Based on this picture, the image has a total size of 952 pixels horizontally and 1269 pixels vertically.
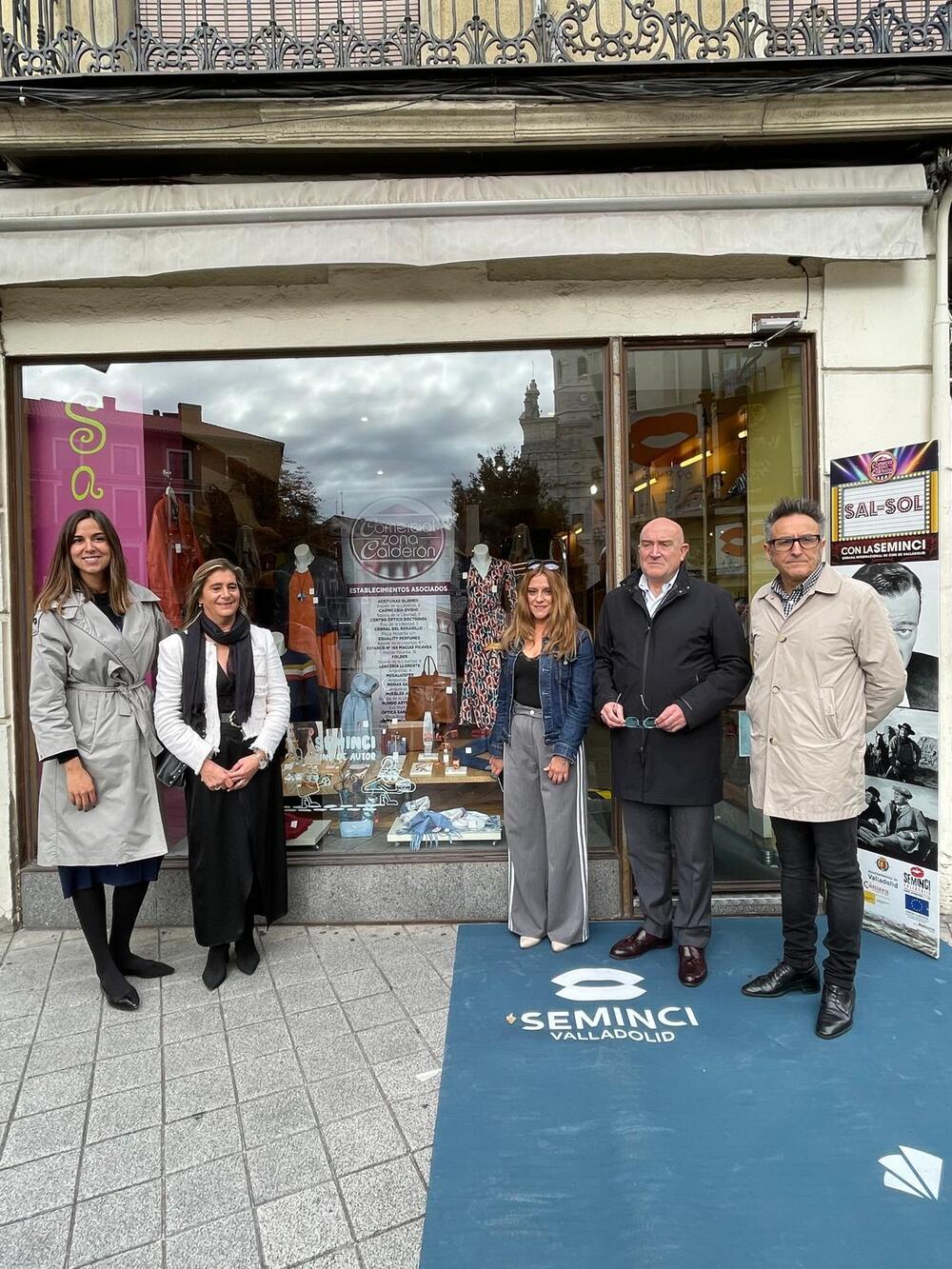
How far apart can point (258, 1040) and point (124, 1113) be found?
57 cm

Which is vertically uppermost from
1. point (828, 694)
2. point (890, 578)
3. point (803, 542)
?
point (803, 542)

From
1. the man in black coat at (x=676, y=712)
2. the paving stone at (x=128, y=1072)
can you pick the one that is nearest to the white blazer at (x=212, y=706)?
the paving stone at (x=128, y=1072)

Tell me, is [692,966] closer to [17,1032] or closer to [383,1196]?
[383,1196]

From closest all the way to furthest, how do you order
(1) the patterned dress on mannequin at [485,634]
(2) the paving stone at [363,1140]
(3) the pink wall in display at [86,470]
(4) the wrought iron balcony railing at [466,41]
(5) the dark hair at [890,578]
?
(2) the paving stone at [363,1140] < (5) the dark hair at [890,578] < (4) the wrought iron balcony railing at [466,41] < (3) the pink wall in display at [86,470] < (1) the patterned dress on mannequin at [485,634]

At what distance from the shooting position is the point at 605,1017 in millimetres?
3242

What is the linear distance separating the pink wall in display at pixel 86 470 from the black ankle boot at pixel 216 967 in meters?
2.41

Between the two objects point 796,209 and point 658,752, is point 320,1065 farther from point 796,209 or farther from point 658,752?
point 796,209

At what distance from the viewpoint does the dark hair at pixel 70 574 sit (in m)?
3.49

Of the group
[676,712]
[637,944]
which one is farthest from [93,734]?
[637,944]

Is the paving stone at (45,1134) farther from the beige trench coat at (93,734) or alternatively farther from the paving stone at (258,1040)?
the beige trench coat at (93,734)

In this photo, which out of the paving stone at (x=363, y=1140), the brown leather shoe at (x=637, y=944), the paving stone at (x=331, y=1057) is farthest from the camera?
the brown leather shoe at (x=637, y=944)

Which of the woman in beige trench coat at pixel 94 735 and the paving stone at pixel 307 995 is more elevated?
the woman in beige trench coat at pixel 94 735

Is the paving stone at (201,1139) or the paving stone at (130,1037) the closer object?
the paving stone at (201,1139)

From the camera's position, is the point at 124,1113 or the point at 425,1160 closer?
the point at 425,1160
